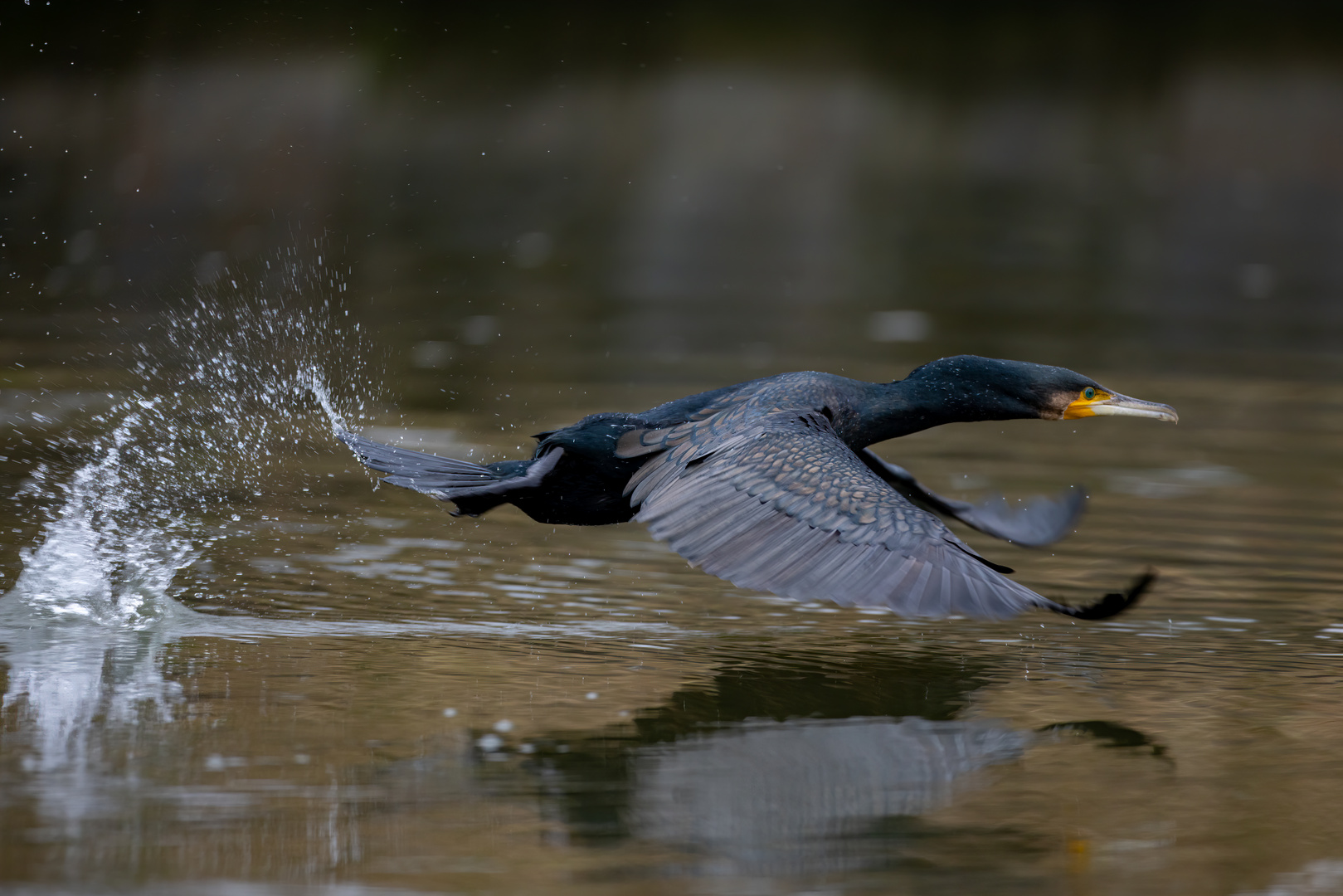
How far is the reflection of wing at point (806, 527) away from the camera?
3.69m

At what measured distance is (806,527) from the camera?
3965 millimetres

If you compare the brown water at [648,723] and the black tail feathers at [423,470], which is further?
the black tail feathers at [423,470]

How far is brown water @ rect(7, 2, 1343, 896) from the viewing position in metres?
3.30

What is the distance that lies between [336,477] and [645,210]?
10.3 metres

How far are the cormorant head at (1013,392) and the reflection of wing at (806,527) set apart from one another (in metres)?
0.67

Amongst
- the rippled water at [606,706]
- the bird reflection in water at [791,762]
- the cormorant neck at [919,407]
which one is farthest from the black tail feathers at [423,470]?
the cormorant neck at [919,407]

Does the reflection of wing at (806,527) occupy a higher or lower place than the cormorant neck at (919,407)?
lower

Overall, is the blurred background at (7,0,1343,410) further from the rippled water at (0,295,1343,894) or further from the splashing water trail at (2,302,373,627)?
the rippled water at (0,295,1343,894)

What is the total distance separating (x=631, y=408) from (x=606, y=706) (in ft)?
15.5

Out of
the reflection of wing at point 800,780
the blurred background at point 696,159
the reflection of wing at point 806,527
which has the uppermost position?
the blurred background at point 696,159

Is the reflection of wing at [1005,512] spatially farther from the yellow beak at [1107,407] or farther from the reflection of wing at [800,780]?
the reflection of wing at [800,780]

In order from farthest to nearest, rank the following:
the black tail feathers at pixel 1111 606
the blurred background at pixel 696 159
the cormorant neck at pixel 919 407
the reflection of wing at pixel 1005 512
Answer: the blurred background at pixel 696 159, the reflection of wing at pixel 1005 512, the cormorant neck at pixel 919 407, the black tail feathers at pixel 1111 606

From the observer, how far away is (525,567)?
18.5 ft

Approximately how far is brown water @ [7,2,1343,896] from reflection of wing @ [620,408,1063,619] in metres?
0.40
